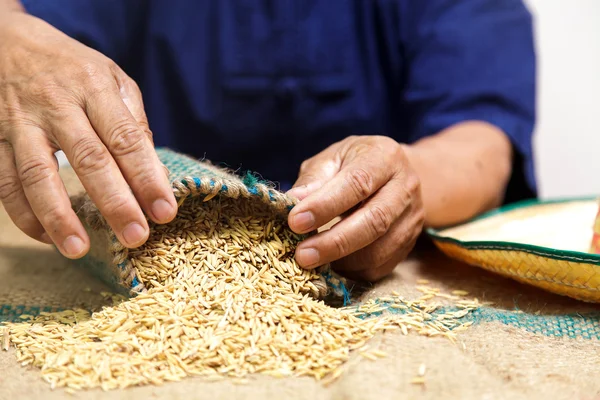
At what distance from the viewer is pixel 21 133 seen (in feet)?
3.65

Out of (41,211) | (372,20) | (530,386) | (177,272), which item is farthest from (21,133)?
(372,20)

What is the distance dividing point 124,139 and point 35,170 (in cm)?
18

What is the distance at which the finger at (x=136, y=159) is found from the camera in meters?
1.04

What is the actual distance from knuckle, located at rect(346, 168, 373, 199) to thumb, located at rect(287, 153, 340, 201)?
0.07 meters

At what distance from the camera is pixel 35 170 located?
3.52 ft

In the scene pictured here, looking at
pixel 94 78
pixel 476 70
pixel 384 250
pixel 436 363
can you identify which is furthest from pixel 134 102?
pixel 476 70

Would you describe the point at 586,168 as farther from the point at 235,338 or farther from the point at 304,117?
the point at 235,338

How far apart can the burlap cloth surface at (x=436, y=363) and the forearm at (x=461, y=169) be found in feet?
1.05

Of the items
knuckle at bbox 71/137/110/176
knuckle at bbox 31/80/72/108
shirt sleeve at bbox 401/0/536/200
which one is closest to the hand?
knuckle at bbox 71/137/110/176

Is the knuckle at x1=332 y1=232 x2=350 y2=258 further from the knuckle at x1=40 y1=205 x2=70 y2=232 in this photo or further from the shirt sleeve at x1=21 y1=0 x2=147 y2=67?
the shirt sleeve at x1=21 y1=0 x2=147 y2=67

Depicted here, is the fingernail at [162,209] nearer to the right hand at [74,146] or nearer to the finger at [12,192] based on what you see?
the right hand at [74,146]

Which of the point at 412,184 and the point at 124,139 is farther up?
the point at 124,139

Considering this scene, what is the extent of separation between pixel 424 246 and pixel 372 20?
0.84 meters

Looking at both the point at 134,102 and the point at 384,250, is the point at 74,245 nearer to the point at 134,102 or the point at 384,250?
the point at 134,102
